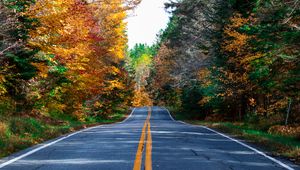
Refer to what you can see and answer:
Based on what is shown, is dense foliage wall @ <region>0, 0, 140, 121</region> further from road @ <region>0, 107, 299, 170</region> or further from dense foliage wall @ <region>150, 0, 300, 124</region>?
dense foliage wall @ <region>150, 0, 300, 124</region>

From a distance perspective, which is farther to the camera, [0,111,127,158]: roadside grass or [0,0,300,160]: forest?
[0,0,300,160]: forest

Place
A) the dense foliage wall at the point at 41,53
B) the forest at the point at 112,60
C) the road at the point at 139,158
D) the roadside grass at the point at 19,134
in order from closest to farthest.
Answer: the road at the point at 139,158, the roadside grass at the point at 19,134, the forest at the point at 112,60, the dense foliage wall at the point at 41,53

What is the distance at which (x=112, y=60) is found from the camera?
36906 mm

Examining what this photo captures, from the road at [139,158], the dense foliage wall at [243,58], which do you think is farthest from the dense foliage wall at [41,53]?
the dense foliage wall at [243,58]

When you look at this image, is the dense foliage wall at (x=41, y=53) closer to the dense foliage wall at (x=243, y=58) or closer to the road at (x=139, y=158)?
the road at (x=139, y=158)

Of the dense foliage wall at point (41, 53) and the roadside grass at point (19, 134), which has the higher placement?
the dense foliage wall at point (41, 53)

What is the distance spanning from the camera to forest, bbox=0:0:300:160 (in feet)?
→ 48.1

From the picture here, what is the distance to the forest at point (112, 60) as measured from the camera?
14664 millimetres

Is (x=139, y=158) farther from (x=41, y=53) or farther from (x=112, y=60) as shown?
(x=112, y=60)

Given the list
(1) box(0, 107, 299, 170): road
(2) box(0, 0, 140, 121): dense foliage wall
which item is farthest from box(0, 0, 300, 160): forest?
(1) box(0, 107, 299, 170): road

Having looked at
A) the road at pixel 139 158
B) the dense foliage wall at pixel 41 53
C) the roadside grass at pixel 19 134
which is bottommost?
the road at pixel 139 158

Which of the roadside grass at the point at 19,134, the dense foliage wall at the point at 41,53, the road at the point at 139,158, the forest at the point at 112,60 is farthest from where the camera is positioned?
the dense foliage wall at the point at 41,53

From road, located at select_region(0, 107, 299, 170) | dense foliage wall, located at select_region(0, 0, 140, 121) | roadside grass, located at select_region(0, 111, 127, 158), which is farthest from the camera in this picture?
dense foliage wall, located at select_region(0, 0, 140, 121)

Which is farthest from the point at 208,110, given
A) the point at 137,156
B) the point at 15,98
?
the point at 137,156
